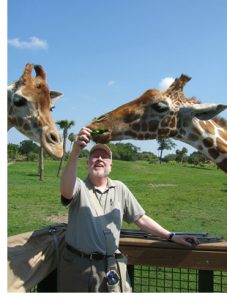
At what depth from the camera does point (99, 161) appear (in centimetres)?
321

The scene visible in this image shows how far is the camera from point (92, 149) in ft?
10.6

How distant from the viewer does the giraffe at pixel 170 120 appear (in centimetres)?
360

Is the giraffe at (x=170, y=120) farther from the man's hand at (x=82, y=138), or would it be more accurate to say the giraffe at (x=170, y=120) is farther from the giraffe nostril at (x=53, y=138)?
the man's hand at (x=82, y=138)

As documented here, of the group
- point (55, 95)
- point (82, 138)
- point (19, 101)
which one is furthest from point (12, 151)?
point (82, 138)

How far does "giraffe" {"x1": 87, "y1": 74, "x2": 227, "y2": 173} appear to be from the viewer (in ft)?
11.8

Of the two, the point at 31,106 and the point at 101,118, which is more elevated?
the point at 31,106

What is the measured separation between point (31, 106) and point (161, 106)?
1166 mm

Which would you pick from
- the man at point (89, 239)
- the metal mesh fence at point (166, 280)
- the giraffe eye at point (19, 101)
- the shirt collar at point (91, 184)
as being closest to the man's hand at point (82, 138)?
the man at point (89, 239)

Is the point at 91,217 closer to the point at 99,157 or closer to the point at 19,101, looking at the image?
the point at 99,157

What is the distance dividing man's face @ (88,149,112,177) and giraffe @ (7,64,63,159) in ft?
1.62

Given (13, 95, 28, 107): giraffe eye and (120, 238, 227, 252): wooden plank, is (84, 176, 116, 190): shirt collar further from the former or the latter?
(13, 95, 28, 107): giraffe eye

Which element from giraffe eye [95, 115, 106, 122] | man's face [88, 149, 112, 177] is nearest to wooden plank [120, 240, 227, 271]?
man's face [88, 149, 112, 177]
